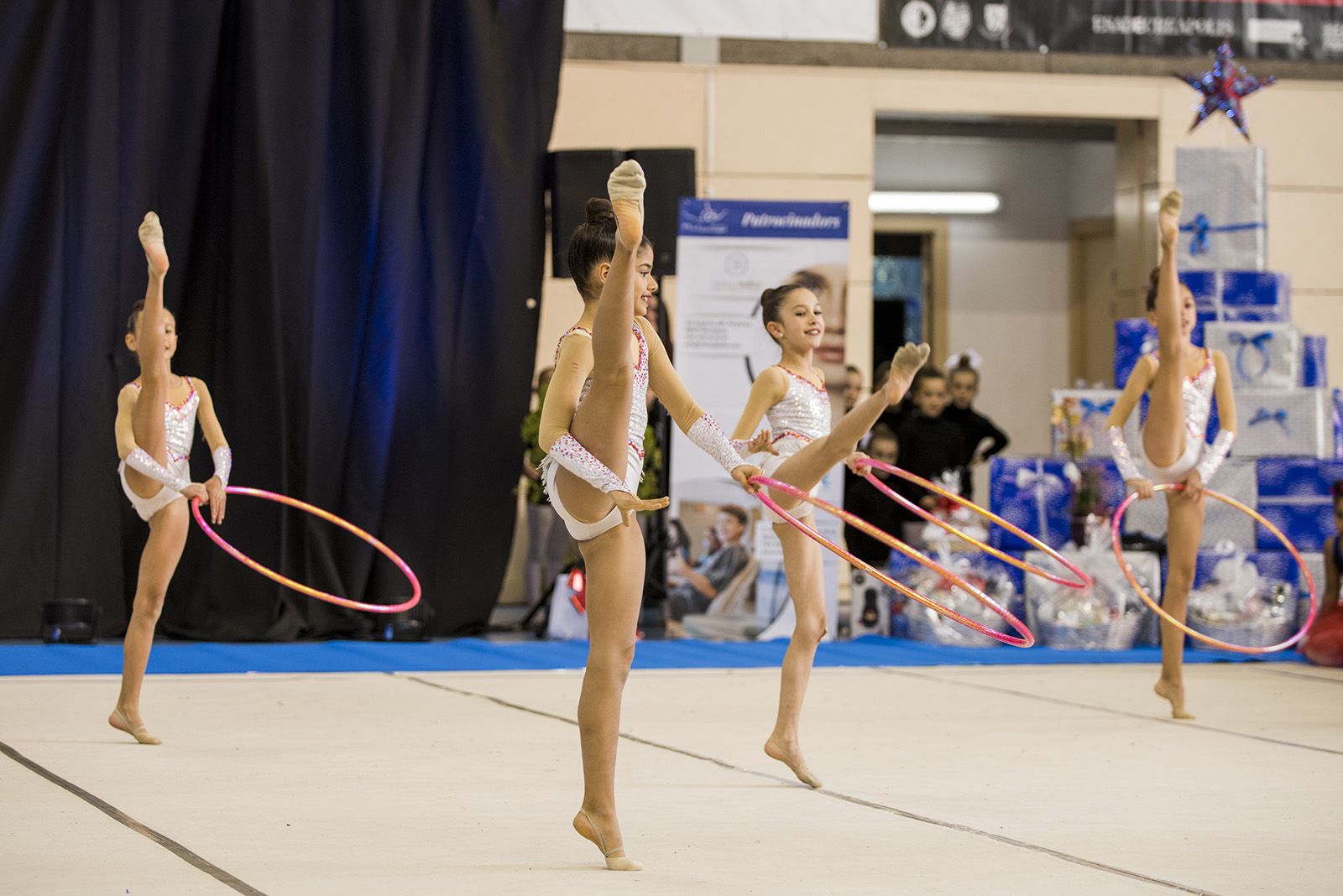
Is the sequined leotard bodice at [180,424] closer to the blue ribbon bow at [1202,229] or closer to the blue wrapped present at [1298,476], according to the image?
the blue ribbon bow at [1202,229]

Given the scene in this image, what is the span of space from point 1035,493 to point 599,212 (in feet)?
19.4

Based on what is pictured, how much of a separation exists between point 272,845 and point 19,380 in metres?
5.42

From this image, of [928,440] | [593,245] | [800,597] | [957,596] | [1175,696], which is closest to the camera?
[593,245]

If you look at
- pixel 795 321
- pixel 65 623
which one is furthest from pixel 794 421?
pixel 65 623

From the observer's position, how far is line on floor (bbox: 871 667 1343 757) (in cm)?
555

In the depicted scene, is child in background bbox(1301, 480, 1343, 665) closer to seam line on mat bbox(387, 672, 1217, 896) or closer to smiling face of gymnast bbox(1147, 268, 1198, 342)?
smiling face of gymnast bbox(1147, 268, 1198, 342)

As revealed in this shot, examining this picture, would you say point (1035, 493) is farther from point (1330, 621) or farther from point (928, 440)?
point (1330, 621)

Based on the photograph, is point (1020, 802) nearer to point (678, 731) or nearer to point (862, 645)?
point (678, 731)

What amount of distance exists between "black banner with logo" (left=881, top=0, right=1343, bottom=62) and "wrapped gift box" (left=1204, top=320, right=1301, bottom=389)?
2622mm

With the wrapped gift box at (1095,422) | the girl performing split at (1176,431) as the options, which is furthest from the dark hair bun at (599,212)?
the wrapped gift box at (1095,422)

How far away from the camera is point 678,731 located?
5684mm

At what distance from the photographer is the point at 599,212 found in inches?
146

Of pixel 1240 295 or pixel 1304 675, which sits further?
pixel 1240 295

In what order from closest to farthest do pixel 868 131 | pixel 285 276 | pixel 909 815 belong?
1. pixel 909 815
2. pixel 285 276
3. pixel 868 131
